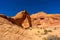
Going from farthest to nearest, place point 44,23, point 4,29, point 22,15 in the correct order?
point 44,23 < point 22,15 < point 4,29

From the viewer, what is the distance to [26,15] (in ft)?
111

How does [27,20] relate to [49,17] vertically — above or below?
below

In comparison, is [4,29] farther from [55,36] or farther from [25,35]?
[55,36]

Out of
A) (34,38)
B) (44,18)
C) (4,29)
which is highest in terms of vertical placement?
(44,18)

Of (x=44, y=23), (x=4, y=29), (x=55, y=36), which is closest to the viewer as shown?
(x=4, y=29)

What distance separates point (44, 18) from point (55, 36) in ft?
104

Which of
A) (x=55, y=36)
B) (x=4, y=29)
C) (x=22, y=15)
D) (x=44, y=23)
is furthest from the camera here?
(x=44, y=23)

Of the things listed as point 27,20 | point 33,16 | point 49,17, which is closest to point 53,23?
point 49,17

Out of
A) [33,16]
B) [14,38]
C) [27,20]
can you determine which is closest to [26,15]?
[27,20]

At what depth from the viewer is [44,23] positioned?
45.5 meters

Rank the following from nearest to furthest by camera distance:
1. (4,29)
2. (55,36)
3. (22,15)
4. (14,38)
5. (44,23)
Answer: (14,38) → (4,29) → (55,36) → (22,15) → (44,23)

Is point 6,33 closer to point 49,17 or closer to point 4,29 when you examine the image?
point 4,29

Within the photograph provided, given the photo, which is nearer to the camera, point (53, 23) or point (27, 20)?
Answer: point (27, 20)

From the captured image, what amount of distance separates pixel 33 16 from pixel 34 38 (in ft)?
106
